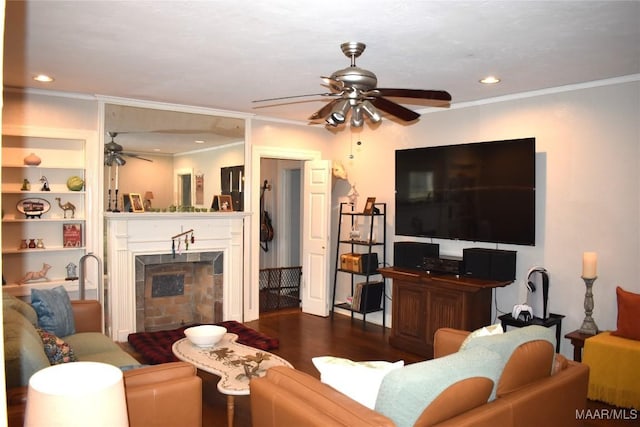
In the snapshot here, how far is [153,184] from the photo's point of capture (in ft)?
18.6

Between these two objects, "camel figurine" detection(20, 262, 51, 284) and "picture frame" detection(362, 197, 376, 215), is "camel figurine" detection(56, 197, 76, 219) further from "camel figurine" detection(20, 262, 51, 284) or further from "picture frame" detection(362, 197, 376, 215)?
"picture frame" detection(362, 197, 376, 215)

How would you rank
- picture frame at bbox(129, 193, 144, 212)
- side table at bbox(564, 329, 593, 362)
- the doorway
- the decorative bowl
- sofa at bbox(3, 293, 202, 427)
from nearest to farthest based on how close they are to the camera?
sofa at bbox(3, 293, 202, 427) → the decorative bowl → side table at bbox(564, 329, 593, 362) → picture frame at bbox(129, 193, 144, 212) → the doorway

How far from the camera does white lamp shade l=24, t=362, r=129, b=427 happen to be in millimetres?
1344

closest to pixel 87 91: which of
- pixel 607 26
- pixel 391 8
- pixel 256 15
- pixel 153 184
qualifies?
pixel 153 184

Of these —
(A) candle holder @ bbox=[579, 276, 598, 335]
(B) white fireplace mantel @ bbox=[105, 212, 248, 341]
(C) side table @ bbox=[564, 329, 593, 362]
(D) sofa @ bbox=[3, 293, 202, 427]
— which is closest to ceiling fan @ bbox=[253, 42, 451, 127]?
(D) sofa @ bbox=[3, 293, 202, 427]

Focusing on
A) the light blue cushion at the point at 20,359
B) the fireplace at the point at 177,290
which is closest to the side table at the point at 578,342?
the light blue cushion at the point at 20,359

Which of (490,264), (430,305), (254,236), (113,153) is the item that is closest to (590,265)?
(490,264)

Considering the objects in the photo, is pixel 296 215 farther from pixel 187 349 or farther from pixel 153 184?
pixel 187 349

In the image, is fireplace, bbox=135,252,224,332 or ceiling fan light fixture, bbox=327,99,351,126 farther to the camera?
fireplace, bbox=135,252,224,332

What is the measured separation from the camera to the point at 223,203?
6.07 meters

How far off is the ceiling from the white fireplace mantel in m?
1.54

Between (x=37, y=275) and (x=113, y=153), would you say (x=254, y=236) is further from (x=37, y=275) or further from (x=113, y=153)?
(x=37, y=275)

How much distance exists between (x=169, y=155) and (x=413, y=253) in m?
3.08

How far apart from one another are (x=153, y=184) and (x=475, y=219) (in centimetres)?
361
